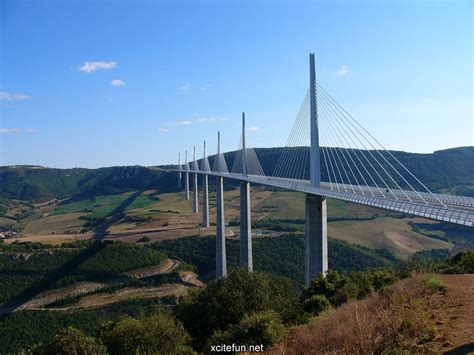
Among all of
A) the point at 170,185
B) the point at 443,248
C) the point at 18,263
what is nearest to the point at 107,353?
the point at 18,263

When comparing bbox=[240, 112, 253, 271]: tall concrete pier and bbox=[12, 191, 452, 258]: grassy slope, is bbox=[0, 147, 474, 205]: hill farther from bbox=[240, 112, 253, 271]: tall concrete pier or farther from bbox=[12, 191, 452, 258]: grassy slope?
bbox=[240, 112, 253, 271]: tall concrete pier

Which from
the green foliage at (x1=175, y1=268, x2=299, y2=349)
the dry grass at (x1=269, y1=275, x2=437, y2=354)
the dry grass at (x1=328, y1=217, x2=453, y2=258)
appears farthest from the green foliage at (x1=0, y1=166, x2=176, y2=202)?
the dry grass at (x1=269, y1=275, x2=437, y2=354)

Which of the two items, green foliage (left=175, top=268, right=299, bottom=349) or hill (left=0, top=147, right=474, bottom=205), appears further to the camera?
hill (left=0, top=147, right=474, bottom=205)

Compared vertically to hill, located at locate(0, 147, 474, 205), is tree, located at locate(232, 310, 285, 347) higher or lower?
lower

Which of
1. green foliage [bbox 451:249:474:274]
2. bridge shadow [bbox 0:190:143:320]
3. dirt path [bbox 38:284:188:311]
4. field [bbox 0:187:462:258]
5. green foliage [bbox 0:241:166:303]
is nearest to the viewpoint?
green foliage [bbox 451:249:474:274]

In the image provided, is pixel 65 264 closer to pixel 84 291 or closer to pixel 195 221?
pixel 84 291

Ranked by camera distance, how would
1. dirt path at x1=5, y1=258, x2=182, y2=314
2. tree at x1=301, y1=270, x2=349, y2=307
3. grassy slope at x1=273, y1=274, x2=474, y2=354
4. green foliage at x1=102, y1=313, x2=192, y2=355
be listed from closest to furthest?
1. grassy slope at x1=273, y1=274, x2=474, y2=354
2. green foliage at x1=102, y1=313, x2=192, y2=355
3. tree at x1=301, y1=270, x2=349, y2=307
4. dirt path at x1=5, y1=258, x2=182, y2=314

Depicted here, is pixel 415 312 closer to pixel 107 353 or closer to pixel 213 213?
pixel 107 353
